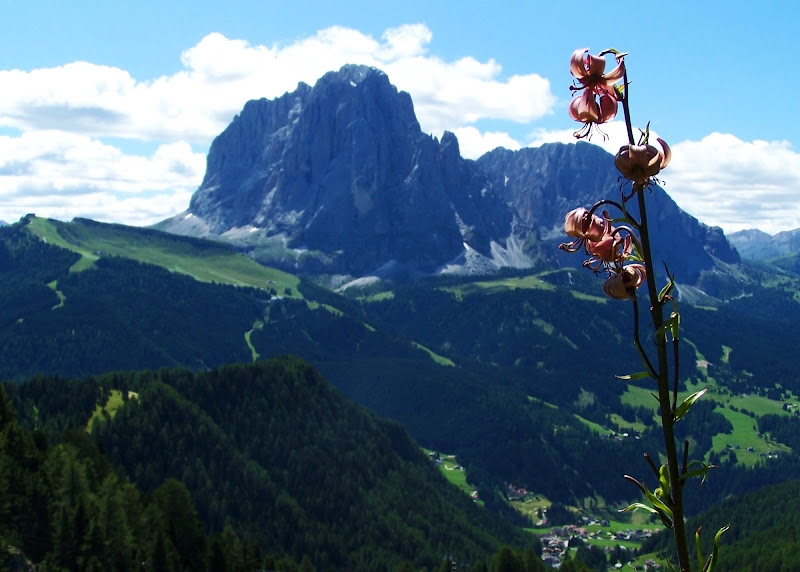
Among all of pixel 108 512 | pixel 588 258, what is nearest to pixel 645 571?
pixel 108 512

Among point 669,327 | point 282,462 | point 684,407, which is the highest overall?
point 669,327

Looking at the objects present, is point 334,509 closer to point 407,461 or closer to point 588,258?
point 407,461

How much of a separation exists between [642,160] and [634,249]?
74cm

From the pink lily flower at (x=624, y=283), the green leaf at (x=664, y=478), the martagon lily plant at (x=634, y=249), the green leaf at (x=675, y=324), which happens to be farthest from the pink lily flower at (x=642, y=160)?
the green leaf at (x=664, y=478)

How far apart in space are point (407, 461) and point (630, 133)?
18019cm

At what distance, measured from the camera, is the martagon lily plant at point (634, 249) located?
6070 mm

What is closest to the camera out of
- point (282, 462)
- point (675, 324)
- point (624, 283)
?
point (675, 324)

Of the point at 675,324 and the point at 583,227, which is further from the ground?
the point at 583,227

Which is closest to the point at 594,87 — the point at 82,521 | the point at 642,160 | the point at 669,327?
the point at 642,160

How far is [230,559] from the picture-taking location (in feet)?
274

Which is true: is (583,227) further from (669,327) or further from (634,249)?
(669,327)

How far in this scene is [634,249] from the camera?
6.33 metres

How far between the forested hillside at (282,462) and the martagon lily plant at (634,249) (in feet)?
383

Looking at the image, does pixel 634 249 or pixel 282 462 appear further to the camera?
pixel 282 462
